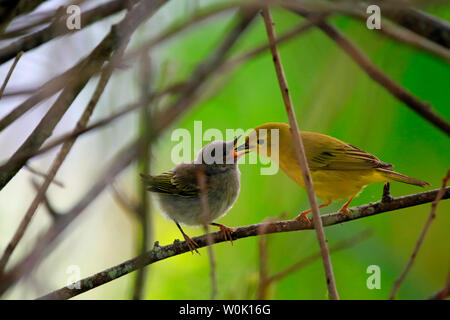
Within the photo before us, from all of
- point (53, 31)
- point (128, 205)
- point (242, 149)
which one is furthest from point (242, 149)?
point (128, 205)

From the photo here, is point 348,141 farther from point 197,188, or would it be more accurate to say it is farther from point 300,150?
point 197,188

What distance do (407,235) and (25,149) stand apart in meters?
1.69

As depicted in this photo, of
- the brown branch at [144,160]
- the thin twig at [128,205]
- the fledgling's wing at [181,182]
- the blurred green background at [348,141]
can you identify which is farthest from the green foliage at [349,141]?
the brown branch at [144,160]

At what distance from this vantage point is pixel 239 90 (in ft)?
6.63

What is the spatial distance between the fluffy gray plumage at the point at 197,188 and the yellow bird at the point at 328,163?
38 centimetres

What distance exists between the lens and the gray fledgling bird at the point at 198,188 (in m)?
2.89

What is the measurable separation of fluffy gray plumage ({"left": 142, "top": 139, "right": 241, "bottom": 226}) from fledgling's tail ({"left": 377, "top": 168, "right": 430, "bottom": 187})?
87 centimetres

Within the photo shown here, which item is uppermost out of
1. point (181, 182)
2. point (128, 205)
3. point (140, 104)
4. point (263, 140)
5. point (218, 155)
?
point (218, 155)

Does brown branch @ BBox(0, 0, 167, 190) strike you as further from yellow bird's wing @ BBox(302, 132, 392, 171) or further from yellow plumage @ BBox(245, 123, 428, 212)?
yellow bird's wing @ BBox(302, 132, 392, 171)

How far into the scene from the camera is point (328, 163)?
273 centimetres

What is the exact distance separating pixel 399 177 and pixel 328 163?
52 centimetres

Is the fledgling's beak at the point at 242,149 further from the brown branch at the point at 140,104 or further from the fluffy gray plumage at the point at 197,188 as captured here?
the brown branch at the point at 140,104
